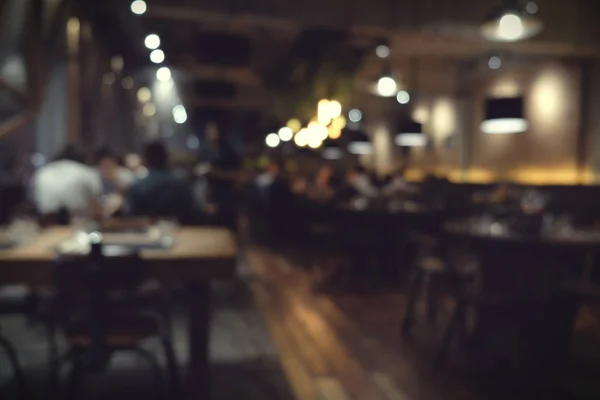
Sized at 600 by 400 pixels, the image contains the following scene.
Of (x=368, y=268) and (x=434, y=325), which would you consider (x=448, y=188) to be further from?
(x=434, y=325)

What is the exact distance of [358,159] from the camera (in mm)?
16109

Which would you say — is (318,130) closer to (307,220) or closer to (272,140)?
(307,220)

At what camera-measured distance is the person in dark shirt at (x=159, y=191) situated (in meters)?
4.58

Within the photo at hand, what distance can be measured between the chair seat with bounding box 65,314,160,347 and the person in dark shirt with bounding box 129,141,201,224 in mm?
2046

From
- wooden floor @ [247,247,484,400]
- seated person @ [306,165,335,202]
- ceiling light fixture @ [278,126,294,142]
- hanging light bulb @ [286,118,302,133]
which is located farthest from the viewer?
ceiling light fixture @ [278,126,294,142]

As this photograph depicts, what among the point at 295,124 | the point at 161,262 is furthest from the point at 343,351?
the point at 295,124

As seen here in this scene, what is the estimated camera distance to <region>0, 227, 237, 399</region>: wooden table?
7.54 ft

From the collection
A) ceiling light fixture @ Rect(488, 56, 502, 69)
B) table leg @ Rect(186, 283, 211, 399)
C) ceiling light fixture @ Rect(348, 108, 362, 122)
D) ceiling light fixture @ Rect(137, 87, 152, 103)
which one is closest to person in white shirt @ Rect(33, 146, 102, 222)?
table leg @ Rect(186, 283, 211, 399)

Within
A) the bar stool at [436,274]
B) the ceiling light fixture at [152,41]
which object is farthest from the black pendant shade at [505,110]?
the ceiling light fixture at [152,41]

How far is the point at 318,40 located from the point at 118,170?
4.87 metres

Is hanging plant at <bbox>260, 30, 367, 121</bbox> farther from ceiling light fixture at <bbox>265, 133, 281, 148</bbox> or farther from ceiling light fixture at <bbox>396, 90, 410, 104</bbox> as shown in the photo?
ceiling light fixture at <bbox>265, 133, 281, 148</bbox>

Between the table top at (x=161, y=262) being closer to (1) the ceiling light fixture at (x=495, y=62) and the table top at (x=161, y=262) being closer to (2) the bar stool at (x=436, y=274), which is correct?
(2) the bar stool at (x=436, y=274)

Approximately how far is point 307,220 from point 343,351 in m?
5.63

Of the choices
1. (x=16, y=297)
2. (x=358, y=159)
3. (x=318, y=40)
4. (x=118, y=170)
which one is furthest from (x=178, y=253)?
(x=358, y=159)
